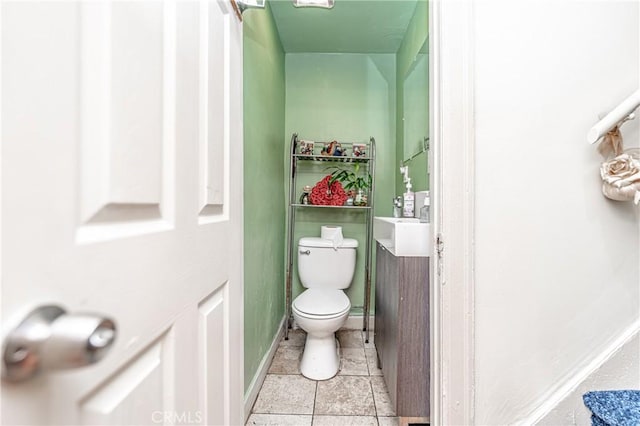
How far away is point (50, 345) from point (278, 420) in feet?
4.77

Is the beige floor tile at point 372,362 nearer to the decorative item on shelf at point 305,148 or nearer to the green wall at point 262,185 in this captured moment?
the green wall at point 262,185

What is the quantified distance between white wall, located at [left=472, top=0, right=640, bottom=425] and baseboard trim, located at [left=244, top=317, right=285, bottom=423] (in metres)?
1.03

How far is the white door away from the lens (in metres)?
0.26

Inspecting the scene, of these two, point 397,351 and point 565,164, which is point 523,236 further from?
point 397,351

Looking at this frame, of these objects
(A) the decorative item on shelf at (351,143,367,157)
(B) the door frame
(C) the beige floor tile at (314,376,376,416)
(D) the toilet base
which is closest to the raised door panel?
(B) the door frame

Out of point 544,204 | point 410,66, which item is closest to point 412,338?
point 544,204

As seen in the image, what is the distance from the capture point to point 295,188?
7.99ft

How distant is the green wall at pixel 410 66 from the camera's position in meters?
1.72

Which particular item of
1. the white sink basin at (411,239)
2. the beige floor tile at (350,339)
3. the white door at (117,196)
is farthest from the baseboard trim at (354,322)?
the white door at (117,196)

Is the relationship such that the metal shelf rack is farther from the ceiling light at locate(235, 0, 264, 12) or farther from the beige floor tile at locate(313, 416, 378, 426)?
the ceiling light at locate(235, 0, 264, 12)

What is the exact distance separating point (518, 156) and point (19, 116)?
108 cm

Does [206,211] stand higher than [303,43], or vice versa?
[303,43]

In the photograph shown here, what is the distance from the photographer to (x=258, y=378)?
62.2 inches

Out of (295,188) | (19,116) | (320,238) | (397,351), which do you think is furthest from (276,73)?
(19,116)
